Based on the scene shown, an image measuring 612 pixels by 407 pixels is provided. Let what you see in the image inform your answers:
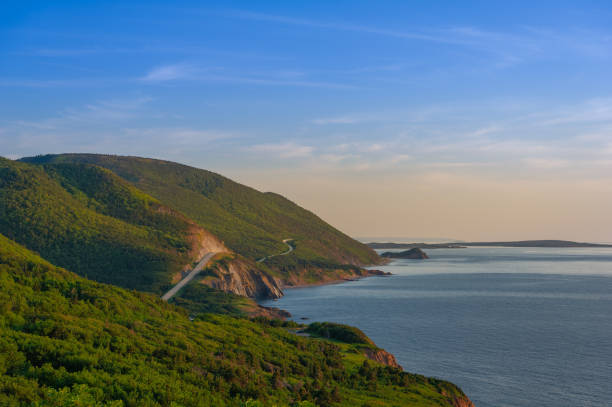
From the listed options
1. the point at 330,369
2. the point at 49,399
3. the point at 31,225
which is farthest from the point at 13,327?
the point at 31,225

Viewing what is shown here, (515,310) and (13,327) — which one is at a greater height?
(13,327)

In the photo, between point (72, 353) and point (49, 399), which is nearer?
point (49, 399)


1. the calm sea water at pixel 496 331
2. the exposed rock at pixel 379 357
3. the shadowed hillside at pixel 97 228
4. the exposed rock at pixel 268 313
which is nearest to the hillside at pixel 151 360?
the exposed rock at pixel 379 357

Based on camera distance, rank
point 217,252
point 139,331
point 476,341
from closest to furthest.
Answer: point 139,331 < point 476,341 < point 217,252

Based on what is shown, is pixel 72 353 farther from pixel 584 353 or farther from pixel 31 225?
pixel 31 225

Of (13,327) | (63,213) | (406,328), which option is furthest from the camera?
(63,213)

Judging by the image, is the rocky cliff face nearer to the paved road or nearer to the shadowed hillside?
the paved road

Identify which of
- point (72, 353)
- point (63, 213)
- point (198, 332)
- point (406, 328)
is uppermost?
point (63, 213)

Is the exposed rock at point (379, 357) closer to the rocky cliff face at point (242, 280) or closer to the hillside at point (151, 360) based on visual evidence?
the hillside at point (151, 360)
